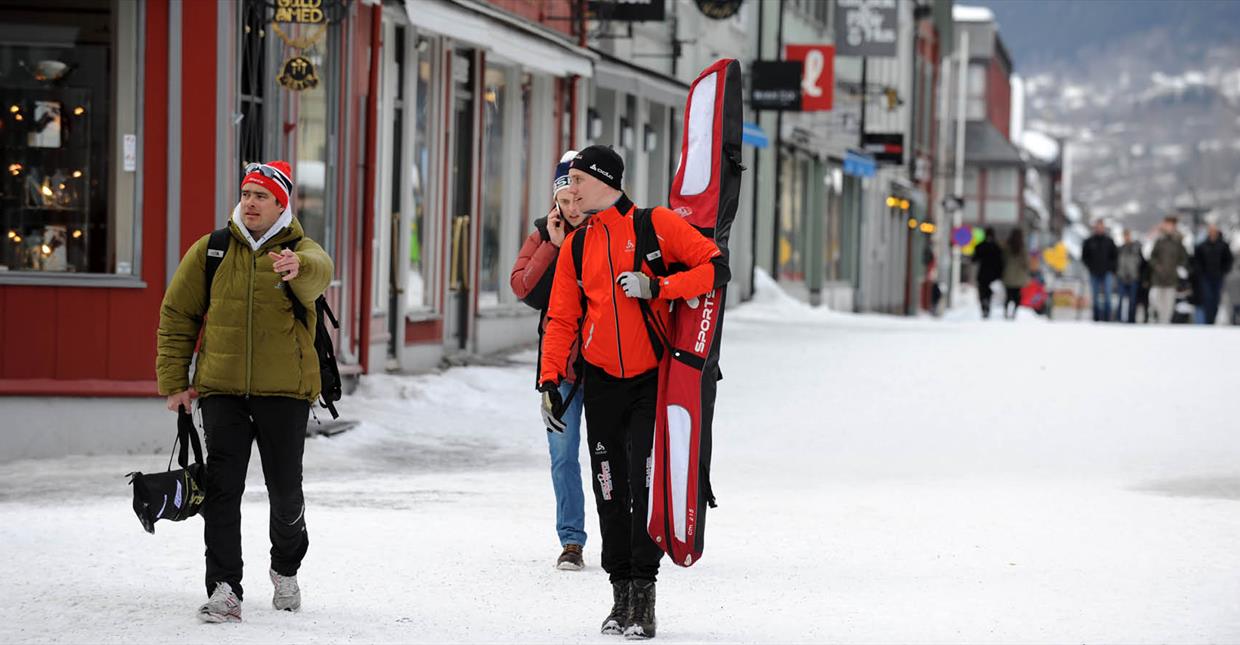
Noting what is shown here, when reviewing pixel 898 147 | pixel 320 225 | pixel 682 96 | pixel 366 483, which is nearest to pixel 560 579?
pixel 366 483

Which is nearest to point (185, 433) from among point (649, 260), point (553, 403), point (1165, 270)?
point (553, 403)

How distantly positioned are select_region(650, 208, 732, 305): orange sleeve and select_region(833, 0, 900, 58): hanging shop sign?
31.7 metres

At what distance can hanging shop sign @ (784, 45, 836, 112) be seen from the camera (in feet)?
119

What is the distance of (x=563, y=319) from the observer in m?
7.61

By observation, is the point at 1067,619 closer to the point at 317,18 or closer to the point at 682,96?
the point at 317,18

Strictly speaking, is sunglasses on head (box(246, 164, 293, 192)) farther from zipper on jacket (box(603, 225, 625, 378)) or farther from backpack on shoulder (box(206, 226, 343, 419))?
zipper on jacket (box(603, 225, 625, 378))

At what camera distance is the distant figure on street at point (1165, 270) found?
3173cm

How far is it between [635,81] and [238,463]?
682 inches

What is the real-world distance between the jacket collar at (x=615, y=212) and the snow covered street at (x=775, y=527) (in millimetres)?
1438

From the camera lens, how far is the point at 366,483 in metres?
12.1

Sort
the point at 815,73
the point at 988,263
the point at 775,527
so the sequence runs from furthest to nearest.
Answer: the point at 815,73
the point at 988,263
the point at 775,527

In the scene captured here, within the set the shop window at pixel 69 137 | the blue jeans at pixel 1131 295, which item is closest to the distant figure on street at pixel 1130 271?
the blue jeans at pixel 1131 295

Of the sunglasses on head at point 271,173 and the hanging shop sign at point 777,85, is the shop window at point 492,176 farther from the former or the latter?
the sunglasses on head at point 271,173

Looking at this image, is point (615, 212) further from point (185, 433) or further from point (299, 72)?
point (299, 72)
